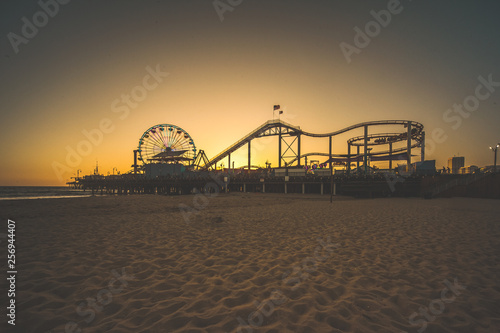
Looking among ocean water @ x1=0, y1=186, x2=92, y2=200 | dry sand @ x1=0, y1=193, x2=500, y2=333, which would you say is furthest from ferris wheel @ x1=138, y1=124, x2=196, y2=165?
dry sand @ x1=0, y1=193, x2=500, y2=333

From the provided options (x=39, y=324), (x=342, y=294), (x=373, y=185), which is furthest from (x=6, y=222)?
(x=373, y=185)

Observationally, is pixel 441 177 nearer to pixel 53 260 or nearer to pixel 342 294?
pixel 342 294

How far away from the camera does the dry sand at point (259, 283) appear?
10.1 ft

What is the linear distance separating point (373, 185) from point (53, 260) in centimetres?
3026
